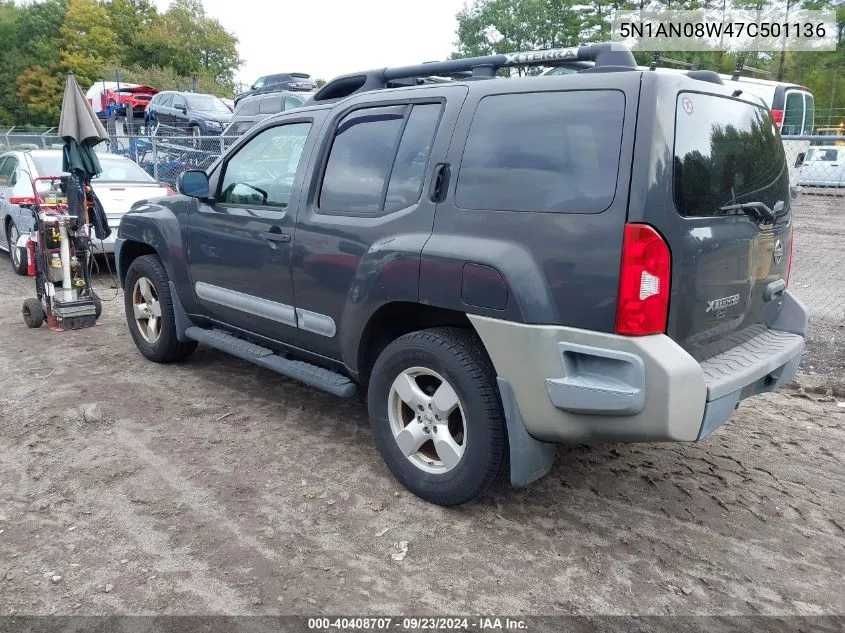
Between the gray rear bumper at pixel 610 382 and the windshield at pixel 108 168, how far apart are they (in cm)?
838

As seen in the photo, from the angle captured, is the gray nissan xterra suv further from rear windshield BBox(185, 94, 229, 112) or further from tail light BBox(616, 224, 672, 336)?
rear windshield BBox(185, 94, 229, 112)

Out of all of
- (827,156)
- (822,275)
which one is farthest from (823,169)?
(822,275)

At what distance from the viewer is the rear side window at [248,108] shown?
16.0 meters

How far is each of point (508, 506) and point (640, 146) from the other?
1853 millimetres

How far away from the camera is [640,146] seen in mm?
2668

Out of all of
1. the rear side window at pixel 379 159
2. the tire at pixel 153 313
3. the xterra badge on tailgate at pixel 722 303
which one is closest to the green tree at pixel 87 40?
the tire at pixel 153 313

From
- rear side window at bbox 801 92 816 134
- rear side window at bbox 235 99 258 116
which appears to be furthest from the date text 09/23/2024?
rear side window at bbox 801 92 816 134

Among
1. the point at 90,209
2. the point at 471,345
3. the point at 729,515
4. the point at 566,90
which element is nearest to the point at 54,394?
the point at 90,209

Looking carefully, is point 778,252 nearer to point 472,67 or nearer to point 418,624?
point 472,67

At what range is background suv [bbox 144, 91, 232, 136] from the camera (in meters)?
18.2

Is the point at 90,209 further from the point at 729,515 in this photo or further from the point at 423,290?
the point at 729,515

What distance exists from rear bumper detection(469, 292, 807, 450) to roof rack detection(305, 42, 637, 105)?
126cm

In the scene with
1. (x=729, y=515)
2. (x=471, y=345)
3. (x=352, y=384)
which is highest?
(x=471, y=345)

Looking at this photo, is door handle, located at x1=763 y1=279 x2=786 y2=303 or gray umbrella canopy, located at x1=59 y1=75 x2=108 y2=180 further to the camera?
gray umbrella canopy, located at x1=59 y1=75 x2=108 y2=180
